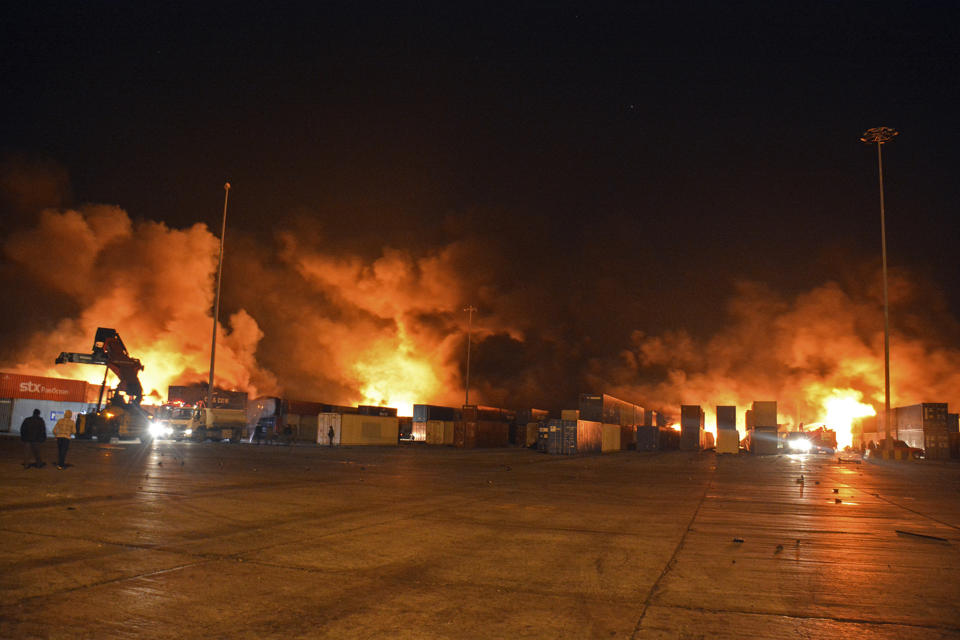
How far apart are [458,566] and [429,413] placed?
181ft

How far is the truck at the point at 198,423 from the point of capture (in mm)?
41125

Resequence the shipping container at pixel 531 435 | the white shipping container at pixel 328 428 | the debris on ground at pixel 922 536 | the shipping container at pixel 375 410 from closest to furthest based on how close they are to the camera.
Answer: the debris on ground at pixel 922 536
the white shipping container at pixel 328 428
the shipping container at pixel 531 435
the shipping container at pixel 375 410

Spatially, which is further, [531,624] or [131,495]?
[131,495]

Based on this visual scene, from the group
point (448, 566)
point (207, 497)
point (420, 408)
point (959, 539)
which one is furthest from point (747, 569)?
point (420, 408)

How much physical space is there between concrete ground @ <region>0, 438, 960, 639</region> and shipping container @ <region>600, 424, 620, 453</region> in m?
37.7

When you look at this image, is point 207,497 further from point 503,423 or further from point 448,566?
point 503,423

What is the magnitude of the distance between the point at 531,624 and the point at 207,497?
972cm

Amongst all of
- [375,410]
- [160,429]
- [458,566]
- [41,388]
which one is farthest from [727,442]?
[41,388]

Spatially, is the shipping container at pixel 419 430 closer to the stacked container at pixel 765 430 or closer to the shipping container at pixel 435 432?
the shipping container at pixel 435 432

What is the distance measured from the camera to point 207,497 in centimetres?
1295

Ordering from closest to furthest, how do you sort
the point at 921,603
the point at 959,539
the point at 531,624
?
the point at 531,624, the point at 921,603, the point at 959,539

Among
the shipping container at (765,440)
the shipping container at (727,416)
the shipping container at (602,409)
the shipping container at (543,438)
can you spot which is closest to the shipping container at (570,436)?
the shipping container at (543,438)

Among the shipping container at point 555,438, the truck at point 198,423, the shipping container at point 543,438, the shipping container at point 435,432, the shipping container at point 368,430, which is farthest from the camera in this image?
the shipping container at point 435,432

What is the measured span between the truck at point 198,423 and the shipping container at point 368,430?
7.45 m
